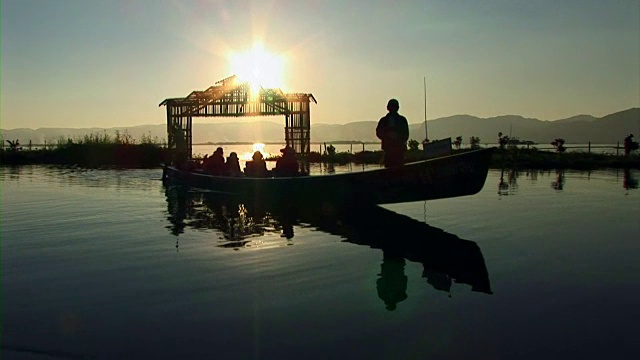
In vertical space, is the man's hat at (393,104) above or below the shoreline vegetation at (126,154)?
above

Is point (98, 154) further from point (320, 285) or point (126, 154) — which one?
point (320, 285)

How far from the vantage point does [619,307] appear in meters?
5.99

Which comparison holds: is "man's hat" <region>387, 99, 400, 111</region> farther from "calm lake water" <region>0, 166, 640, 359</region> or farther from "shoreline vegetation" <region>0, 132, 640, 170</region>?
"shoreline vegetation" <region>0, 132, 640, 170</region>

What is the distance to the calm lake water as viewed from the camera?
4910mm

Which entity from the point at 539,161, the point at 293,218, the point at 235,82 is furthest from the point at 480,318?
the point at 539,161

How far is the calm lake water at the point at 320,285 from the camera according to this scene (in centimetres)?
491

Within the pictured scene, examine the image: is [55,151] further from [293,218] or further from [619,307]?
[619,307]

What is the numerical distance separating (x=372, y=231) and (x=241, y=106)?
24549mm

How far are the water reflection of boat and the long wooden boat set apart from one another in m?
0.53

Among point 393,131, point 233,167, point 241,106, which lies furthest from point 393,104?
point 241,106

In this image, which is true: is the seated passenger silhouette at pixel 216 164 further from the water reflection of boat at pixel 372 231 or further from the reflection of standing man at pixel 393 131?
the reflection of standing man at pixel 393 131

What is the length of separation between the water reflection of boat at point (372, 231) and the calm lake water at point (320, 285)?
49 millimetres

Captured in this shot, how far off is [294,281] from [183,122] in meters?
30.9

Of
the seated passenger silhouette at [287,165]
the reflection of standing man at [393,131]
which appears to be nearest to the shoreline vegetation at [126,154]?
the seated passenger silhouette at [287,165]
